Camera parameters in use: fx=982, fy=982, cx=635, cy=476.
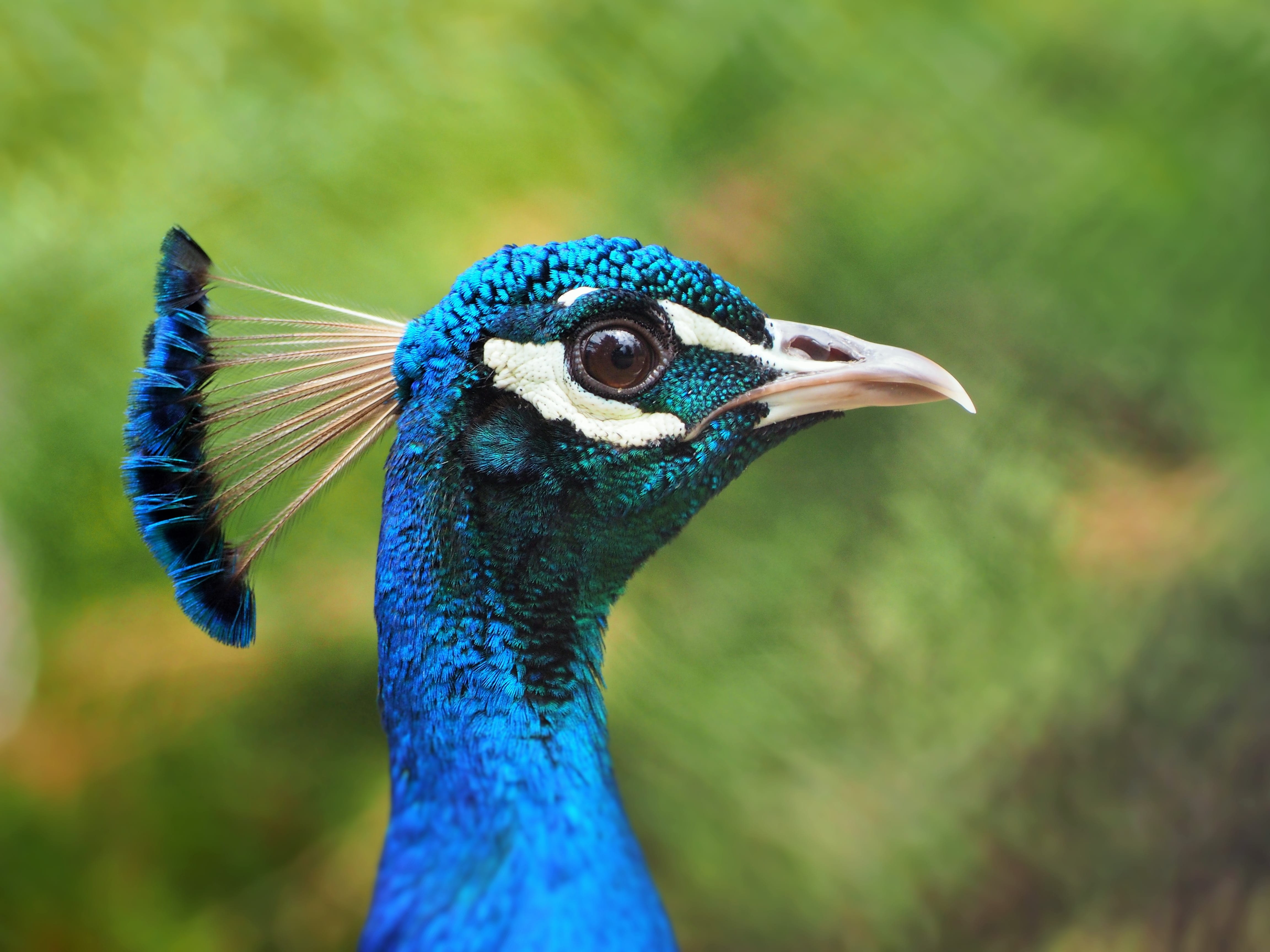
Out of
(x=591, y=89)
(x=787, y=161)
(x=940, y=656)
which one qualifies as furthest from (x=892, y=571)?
(x=591, y=89)

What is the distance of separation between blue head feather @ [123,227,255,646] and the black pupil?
0.34 m

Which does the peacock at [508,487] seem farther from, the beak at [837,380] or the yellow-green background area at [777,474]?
the yellow-green background area at [777,474]

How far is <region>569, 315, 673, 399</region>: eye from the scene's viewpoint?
853 mm

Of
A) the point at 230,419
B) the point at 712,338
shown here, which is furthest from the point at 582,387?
the point at 230,419

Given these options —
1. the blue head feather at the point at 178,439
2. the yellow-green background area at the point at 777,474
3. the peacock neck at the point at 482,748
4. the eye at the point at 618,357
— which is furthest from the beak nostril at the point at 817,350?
the yellow-green background area at the point at 777,474

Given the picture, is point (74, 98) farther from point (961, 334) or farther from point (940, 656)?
point (940, 656)

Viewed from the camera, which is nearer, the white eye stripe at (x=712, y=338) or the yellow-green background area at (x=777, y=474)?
the white eye stripe at (x=712, y=338)

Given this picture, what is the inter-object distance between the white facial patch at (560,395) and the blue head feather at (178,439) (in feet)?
0.86

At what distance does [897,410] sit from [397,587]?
1.20 meters

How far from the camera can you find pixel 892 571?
1.85 metres

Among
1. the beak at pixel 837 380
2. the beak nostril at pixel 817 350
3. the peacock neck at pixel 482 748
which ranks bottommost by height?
the peacock neck at pixel 482 748

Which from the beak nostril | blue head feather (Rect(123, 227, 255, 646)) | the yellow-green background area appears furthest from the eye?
the yellow-green background area

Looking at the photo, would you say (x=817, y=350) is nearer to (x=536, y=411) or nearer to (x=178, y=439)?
(x=536, y=411)

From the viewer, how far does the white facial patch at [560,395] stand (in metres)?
0.85
